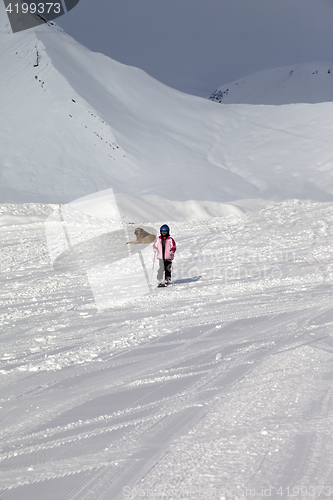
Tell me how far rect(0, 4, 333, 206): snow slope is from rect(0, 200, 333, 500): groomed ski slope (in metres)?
14.0

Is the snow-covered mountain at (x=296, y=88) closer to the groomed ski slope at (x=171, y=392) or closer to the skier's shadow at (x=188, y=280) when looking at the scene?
the skier's shadow at (x=188, y=280)

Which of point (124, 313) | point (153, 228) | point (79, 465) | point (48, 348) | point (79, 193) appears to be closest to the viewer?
point (79, 465)

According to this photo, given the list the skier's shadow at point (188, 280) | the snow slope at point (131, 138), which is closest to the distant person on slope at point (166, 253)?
the skier's shadow at point (188, 280)

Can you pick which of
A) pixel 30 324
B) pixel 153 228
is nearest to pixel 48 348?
pixel 30 324

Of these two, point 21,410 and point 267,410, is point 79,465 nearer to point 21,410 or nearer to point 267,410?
point 21,410

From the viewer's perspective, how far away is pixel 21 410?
11.2 ft

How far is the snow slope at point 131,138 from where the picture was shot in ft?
73.8

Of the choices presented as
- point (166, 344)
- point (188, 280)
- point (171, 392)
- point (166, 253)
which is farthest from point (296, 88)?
point (171, 392)

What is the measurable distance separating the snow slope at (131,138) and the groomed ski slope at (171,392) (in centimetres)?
1403

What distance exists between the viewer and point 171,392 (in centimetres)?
361

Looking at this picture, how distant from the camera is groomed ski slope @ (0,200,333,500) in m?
2.51

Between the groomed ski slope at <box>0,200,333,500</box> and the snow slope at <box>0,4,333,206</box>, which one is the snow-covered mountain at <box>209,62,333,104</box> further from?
the groomed ski slope at <box>0,200,333,500</box>

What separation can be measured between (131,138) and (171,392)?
25583mm

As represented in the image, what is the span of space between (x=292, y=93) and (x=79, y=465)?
A: 196649 millimetres
